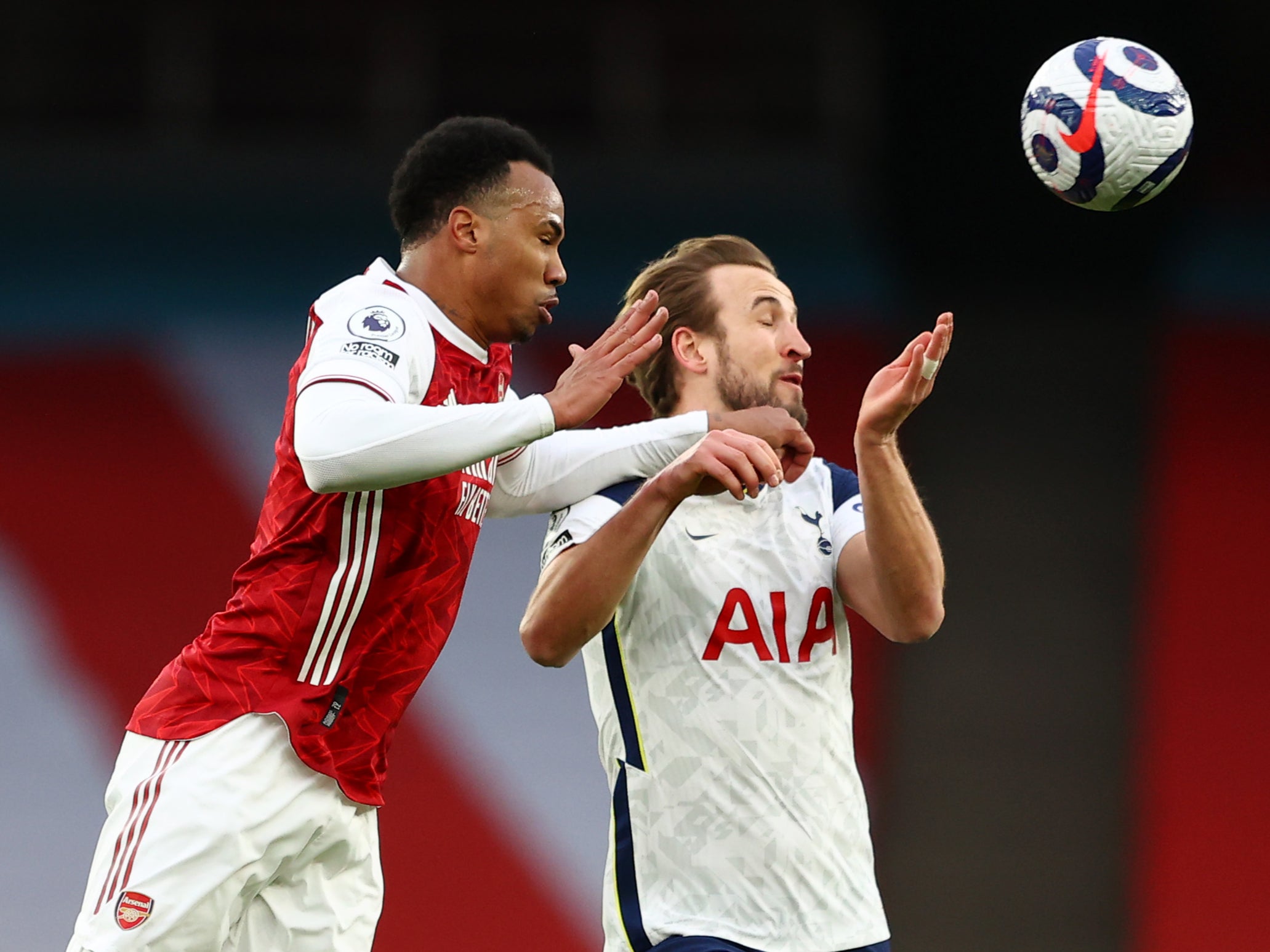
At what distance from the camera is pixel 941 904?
709cm

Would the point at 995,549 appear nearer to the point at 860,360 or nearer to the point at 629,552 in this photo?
the point at 860,360

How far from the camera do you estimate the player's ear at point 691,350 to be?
11.6 feet

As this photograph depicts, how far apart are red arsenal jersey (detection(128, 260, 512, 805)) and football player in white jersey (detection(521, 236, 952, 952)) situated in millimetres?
278

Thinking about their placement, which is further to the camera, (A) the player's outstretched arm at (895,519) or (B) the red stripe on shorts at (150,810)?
(A) the player's outstretched arm at (895,519)

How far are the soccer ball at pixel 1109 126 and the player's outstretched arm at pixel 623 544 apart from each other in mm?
1129

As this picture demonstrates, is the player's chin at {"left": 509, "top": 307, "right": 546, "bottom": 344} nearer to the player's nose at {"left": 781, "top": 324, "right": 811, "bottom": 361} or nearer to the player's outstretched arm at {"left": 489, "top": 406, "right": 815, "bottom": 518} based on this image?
the player's outstretched arm at {"left": 489, "top": 406, "right": 815, "bottom": 518}

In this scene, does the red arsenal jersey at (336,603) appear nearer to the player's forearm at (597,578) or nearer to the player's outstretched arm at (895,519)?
the player's forearm at (597,578)

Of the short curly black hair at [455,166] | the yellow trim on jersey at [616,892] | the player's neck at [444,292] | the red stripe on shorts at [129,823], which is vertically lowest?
the yellow trim on jersey at [616,892]

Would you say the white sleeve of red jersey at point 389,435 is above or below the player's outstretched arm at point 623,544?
above

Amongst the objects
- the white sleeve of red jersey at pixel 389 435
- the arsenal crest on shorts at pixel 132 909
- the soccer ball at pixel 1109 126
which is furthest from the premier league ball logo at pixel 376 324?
the soccer ball at pixel 1109 126

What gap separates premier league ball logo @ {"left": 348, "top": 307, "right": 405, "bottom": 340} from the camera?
288 cm

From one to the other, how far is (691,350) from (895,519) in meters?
0.71

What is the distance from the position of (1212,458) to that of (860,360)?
6.30 ft

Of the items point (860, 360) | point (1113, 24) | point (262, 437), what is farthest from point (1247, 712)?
point (262, 437)
